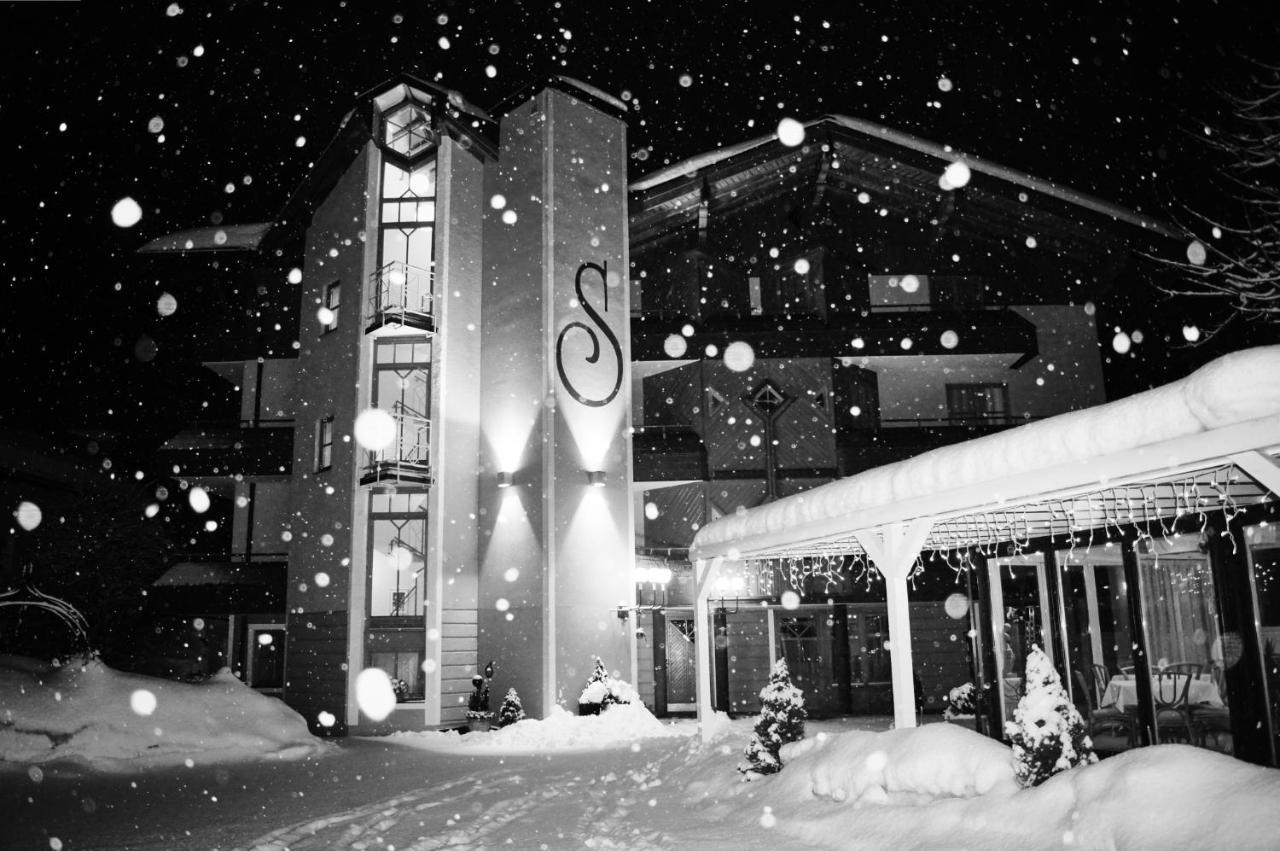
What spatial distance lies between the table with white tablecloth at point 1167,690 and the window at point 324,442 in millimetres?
17516

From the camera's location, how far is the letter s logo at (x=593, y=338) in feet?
67.9

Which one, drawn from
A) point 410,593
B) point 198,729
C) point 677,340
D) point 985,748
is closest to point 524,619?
point 410,593

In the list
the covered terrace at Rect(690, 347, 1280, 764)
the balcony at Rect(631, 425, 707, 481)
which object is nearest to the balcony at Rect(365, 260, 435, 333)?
the balcony at Rect(631, 425, 707, 481)

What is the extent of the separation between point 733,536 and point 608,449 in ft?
30.3

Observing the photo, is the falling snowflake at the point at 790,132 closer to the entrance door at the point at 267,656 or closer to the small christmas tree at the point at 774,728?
the small christmas tree at the point at 774,728

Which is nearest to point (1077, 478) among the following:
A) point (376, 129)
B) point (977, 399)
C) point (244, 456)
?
point (977, 399)

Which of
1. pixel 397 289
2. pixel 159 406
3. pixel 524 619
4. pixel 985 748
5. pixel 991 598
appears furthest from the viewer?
pixel 159 406

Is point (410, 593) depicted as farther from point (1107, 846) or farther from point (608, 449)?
point (1107, 846)

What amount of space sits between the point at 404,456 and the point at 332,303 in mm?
4867

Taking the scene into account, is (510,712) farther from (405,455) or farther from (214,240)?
(214,240)

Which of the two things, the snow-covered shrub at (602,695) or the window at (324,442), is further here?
the window at (324,442)

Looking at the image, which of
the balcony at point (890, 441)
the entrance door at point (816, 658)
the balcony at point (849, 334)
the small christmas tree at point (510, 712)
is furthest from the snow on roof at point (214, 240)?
the entrance door at point (816, 658)

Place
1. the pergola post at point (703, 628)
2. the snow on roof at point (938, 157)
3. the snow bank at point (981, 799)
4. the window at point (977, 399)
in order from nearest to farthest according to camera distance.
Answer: the snow bank at point (981, 799)
the pergola post at point (703, 628)
the snow on roof at point (938, 157)
the window at point (977, 399)

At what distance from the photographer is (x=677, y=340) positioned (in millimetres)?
23641
